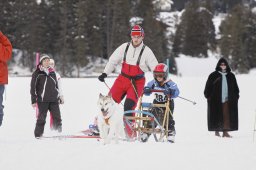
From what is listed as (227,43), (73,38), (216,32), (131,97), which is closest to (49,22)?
(73,38)

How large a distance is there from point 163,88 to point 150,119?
0.79m

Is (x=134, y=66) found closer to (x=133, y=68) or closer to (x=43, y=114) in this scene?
(x=133, y=68)

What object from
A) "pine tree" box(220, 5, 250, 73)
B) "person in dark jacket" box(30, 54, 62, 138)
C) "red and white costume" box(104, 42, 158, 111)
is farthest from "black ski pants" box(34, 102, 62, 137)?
"pine tree" box(220, 5, 250, 73)

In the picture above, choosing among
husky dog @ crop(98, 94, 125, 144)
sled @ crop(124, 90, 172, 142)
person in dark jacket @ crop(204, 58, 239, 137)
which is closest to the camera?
husky dog @ crop(98, 94, 125, 144)

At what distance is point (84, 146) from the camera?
649cm

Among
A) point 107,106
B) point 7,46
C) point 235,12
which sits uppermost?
point 235,12

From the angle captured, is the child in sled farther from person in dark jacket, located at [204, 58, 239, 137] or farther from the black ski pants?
person in dark jacket, located at [204, 58, 239, 137]

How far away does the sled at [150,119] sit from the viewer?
802 cm

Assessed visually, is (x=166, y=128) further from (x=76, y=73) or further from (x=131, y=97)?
(x=76, y=73)

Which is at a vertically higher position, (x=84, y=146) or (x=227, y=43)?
(x=227, y=43)

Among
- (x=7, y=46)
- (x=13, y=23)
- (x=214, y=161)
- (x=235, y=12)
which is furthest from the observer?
(x=235, y=12)

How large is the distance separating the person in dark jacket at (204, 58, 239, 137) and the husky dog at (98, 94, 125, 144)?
4031 mm

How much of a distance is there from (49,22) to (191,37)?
2424cm

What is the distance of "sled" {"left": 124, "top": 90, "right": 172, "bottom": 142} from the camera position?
802 centimetres
